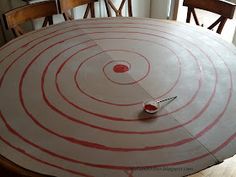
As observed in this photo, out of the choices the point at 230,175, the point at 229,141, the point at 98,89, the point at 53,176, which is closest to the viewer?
the point at 53,176

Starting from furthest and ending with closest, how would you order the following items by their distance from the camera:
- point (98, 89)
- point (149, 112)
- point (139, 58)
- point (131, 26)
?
point (131, 26) < point (139, 58) < point (98, 89) < point (149, 112)

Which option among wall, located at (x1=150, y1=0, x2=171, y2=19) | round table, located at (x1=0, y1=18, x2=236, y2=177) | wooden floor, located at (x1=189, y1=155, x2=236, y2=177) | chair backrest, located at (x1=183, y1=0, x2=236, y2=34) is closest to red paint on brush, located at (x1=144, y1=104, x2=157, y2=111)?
round table, located at (x1=0, y1=18, x2=236, y2=177)

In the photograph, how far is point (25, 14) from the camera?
195 cm

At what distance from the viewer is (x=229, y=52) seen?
1.64 meters

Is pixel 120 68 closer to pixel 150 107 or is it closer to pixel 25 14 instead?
pixel 150 107

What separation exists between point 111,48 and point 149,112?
0.65 meters

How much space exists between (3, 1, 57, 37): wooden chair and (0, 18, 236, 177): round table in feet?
0.52

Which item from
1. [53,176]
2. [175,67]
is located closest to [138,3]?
[175,67]

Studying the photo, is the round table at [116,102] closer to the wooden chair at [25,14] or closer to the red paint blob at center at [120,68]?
the red paint blob at center at [120,68]

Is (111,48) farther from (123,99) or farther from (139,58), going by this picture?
(123,99)

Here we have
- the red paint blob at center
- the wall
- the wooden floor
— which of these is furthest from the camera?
the wall

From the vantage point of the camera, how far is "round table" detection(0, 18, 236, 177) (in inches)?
40.4

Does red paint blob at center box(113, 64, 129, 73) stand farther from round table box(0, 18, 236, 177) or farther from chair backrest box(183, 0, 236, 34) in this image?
chair backrest box(183, 0, 236, 34)

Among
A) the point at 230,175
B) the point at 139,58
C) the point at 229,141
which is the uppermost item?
the point at 139,58
